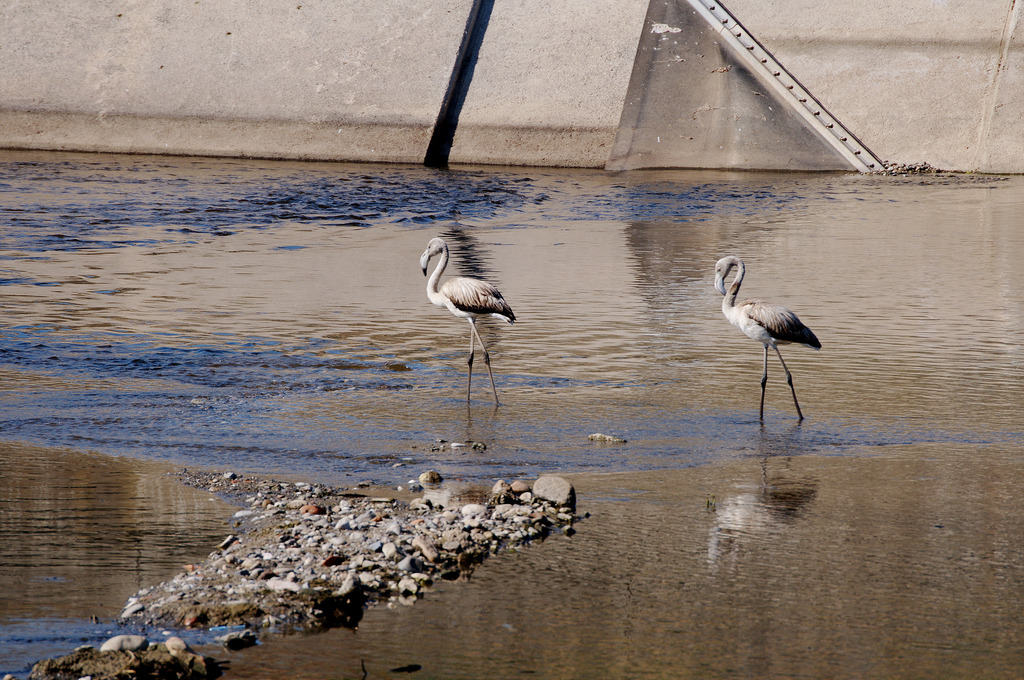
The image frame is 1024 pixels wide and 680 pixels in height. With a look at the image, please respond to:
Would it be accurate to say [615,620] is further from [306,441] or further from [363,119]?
[363,119]

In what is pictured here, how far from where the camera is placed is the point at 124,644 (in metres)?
4.29

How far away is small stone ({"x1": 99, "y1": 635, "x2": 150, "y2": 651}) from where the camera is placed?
427cm

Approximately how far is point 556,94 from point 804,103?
4260mm

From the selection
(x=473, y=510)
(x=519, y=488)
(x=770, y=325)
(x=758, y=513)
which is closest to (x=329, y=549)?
(x=473, y=510)

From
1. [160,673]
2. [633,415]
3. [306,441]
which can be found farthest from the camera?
[633,415]

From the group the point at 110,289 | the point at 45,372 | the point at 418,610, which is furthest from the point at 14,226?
the point at 418,610

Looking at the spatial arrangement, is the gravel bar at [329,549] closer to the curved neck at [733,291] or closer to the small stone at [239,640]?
the small stone at [239,640]

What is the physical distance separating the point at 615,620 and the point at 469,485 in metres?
1.91

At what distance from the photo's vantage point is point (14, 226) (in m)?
15.2

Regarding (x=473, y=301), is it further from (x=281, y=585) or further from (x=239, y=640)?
(x=239, y=640)

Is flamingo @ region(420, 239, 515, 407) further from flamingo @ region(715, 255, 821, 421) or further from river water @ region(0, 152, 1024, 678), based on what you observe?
flamingo @ region(715, 255, 821, 421)

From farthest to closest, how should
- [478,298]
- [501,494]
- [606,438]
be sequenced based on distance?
[478,298]
[606,438]
[501,494]

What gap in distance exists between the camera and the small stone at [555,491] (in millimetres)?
6043

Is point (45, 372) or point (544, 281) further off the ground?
point (544, 281)
